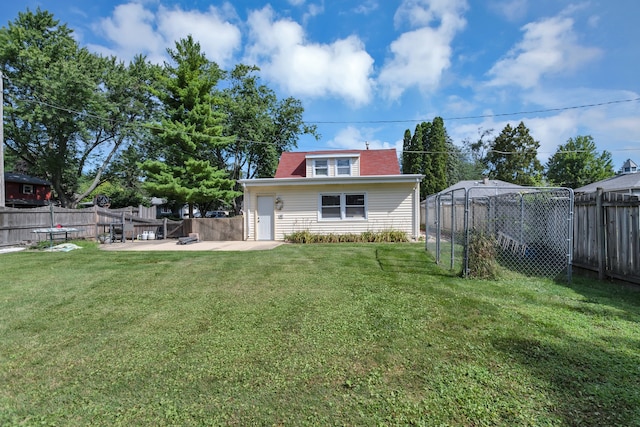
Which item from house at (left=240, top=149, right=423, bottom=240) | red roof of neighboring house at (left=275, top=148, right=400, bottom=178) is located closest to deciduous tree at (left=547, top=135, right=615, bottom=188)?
red roof of neighboring house at (left=275, top=148, right=400, bottom=178)

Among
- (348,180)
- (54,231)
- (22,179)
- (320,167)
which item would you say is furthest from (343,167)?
(22,179)

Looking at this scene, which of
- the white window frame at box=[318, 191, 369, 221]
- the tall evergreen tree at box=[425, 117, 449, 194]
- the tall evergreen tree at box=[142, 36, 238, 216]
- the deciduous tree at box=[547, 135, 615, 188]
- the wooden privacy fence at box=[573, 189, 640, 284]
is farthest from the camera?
the deciduous tree at box=[547, 135, 615, 188]

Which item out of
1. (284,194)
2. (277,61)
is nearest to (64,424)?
(284,194)

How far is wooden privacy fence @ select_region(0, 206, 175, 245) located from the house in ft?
16.0

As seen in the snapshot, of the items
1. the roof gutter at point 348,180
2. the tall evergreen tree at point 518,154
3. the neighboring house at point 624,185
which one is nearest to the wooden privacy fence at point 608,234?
the roof gutter at point 348,180

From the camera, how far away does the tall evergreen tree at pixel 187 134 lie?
15.5m

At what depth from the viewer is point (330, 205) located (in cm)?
1352

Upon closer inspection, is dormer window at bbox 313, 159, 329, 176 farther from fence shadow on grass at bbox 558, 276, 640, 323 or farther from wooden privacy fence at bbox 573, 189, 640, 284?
fence shadow on grass at bbox 558, 276, 640, 323

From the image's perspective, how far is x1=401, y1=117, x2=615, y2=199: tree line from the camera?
1025 inches

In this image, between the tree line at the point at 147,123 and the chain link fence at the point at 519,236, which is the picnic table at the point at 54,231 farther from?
the chain link fence at the point at 519,236

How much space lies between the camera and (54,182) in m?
23.7

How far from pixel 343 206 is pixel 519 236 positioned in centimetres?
707

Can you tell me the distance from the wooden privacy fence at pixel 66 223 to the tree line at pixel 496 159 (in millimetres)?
19632

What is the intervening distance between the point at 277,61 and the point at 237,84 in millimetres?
11621
